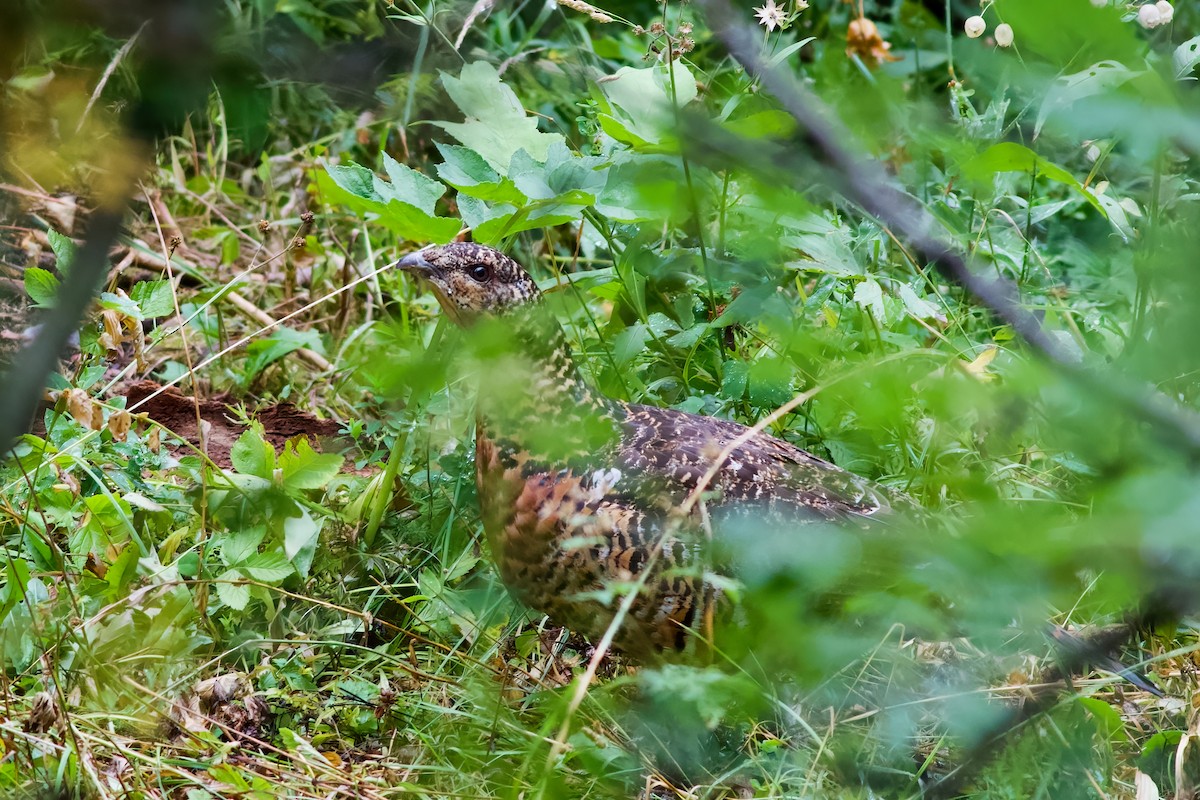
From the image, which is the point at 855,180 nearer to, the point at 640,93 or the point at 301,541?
the point at 640,93

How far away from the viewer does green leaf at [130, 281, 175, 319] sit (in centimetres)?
294

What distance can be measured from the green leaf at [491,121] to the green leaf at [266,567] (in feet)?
3.46

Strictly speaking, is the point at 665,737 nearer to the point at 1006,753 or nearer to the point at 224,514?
the point at 1006,753

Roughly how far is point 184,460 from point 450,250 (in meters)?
0.87

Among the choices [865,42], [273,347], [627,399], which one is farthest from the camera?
[865,42]

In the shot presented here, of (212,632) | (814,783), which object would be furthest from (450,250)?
(814,783)

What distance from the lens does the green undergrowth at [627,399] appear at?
0.92 metres

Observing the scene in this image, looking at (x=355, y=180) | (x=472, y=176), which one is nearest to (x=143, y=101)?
(x=472, y=176)

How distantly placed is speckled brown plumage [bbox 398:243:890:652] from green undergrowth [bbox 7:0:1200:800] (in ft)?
0.39

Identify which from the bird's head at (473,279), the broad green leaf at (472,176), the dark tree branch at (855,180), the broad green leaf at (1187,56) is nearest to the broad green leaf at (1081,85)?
the dark tree branch at (855,180)

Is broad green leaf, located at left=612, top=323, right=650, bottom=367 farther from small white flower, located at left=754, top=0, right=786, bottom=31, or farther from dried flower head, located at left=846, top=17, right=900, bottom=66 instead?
dried flower head, located at left=846, top=17, right=900, bottom=66

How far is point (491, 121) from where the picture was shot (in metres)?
2.85

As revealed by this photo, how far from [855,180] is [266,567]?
7.69ft

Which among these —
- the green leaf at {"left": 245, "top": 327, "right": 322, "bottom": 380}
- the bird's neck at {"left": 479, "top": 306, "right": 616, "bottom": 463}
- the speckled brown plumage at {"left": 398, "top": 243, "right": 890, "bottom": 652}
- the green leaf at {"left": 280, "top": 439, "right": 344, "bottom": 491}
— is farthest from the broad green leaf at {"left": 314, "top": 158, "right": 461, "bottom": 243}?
the green leaf at {"left": 245, "top": 327, "right": 322, "bottom": 380}
